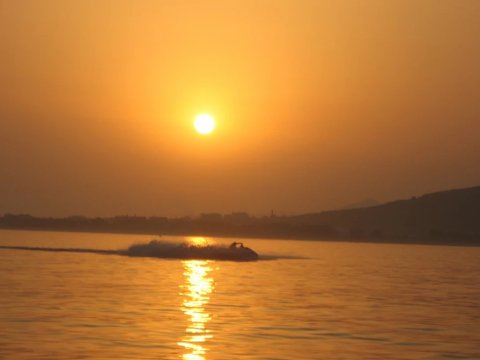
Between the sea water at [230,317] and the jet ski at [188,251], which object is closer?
the sea water at [230,317]

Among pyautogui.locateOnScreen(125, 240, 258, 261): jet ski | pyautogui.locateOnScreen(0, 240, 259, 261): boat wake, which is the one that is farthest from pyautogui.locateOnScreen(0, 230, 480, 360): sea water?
pyautogui.locateOnScreen(0, 240, 259, 261): boat wake

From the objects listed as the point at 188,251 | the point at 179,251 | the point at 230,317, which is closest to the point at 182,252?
the point at 179,251

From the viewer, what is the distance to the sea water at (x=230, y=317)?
102 feet

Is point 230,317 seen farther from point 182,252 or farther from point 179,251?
point 179,251

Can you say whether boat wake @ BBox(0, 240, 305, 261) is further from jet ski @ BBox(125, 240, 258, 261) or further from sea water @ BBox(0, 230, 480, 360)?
sea water @ BBox(0, 230, 480, 360)

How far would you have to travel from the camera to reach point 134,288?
2141 inches

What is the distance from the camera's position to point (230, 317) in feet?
132

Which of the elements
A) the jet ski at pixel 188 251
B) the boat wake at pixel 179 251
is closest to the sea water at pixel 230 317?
the jet ski at pixel 188 251

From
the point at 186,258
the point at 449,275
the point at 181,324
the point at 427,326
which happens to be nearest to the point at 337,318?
the point at 427,326

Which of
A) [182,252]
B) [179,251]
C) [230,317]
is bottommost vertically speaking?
[230,317]

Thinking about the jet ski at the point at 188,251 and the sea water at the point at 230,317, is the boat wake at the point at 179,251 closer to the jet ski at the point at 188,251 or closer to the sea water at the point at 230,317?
the jet ski at the point at 188,251

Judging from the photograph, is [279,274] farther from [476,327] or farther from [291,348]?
[291,348]

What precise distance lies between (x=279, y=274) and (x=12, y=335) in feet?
138

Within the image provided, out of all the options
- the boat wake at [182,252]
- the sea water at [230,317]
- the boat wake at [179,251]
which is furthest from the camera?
the boat wake at [179,251]
